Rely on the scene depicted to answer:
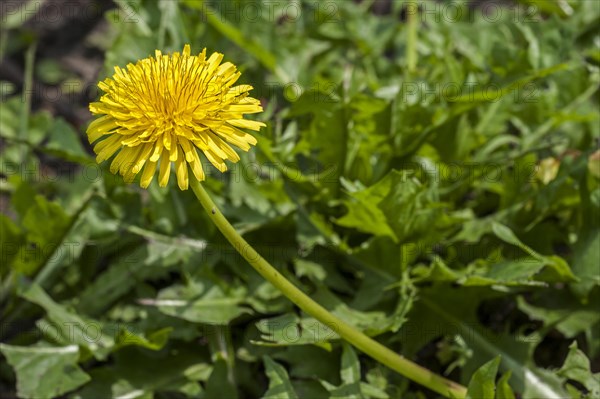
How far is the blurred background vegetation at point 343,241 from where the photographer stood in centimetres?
250

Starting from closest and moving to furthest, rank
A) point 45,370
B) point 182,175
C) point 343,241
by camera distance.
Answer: point 182,175
point 45,370
point 343,241

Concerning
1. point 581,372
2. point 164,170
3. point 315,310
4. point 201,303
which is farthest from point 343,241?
point 164,170

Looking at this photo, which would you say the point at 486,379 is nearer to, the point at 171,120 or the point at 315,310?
the point at 315,310

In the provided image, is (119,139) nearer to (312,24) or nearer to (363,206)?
(363,206)

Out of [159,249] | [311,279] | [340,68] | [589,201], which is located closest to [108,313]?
[159,249]

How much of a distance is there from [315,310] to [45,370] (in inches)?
43.8

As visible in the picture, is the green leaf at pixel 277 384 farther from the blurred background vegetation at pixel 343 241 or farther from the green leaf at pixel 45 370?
the green leaf at pixel 45 370

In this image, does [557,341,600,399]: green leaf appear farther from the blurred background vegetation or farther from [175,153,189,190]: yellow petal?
[175,153,189,190]: yellow petal

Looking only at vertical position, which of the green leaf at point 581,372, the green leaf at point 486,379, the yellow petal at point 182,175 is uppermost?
the yellow petal at point 182,175

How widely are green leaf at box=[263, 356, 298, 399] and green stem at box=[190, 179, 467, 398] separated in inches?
10.8

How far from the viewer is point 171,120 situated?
1805 mm

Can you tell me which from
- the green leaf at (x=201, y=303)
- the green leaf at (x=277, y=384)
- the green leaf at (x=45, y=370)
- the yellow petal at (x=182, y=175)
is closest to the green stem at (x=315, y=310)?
the yellow petal at (x=182, y=175)

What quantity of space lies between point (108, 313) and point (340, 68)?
5.30 ft

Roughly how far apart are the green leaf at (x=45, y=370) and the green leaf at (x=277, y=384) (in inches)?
26.1
